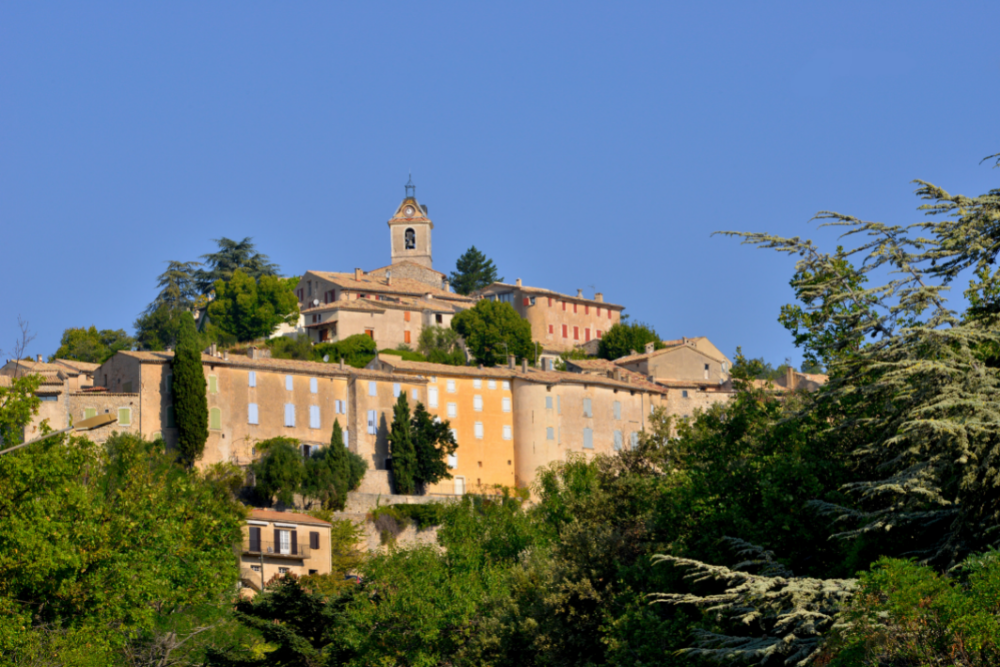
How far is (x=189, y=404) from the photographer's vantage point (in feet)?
231

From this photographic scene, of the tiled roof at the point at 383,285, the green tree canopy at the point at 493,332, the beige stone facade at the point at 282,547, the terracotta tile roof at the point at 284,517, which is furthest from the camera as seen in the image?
the tiled roof at the point at 383,285

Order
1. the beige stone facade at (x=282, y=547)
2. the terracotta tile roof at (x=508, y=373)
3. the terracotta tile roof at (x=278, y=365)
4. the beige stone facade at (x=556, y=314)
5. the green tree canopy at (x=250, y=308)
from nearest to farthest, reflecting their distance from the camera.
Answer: the beige stone facade at (x=282, y=547)
the terracotta tile roof at (x=278, y=365)
the terracotta tile roof at (x=508, y=373)
the green tree canopy at (x=250, y=308)
the beige stone facade at (x=556, y=314)

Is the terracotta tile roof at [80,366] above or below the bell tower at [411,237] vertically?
below

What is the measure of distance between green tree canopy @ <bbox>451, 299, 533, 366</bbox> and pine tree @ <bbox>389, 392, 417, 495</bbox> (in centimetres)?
1938

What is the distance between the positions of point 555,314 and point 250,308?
28395mm

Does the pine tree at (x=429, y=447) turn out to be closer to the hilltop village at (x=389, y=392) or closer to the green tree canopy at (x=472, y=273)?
the hilltop village at (x=389, y=392)

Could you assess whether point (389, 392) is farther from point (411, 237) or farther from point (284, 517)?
point (411, 237)

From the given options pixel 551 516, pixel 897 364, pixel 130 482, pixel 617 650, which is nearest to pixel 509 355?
pixel 551 516

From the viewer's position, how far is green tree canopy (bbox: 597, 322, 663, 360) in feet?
351

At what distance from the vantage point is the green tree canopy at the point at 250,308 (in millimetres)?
99312

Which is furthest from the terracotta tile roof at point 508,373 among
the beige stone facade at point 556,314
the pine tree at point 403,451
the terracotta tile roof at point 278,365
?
the beige stone facade at point 556,314

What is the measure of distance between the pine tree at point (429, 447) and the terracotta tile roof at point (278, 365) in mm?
4181

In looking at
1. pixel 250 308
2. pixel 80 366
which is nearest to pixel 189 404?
pixel 80 366

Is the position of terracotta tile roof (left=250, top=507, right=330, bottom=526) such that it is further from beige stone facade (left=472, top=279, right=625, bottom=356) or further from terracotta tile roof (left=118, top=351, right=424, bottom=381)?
beige stone facade (left=472, top=279, right=625, bottom=356)
